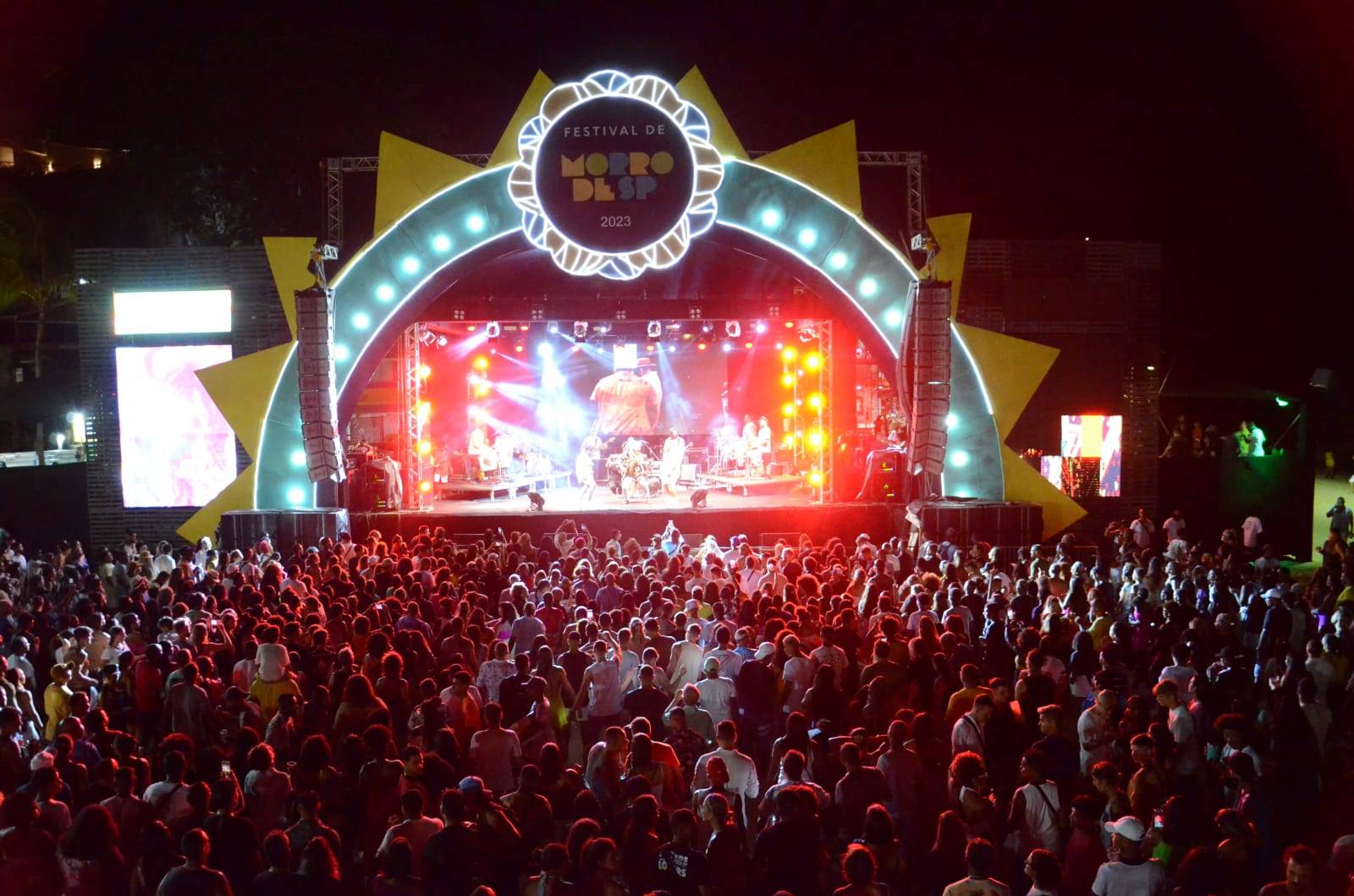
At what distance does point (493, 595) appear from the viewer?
12.1m

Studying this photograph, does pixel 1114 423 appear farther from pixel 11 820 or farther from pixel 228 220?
pixel 228 220

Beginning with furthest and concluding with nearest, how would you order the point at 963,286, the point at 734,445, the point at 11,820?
the point at 734,445 → the point at 963,286 → the point at 11,820

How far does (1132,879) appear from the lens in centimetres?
528

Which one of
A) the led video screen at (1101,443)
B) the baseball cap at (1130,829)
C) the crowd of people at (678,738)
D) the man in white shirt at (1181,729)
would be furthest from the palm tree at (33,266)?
the baseball cap at (1130,829)

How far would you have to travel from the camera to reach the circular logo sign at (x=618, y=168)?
18.3 m

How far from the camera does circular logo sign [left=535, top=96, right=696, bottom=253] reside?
18344 mm

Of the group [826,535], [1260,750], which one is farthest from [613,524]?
[1260,750]

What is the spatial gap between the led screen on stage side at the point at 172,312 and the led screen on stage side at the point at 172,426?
355mm

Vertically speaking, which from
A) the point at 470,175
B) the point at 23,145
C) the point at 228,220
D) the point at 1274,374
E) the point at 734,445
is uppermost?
the point at 23,145

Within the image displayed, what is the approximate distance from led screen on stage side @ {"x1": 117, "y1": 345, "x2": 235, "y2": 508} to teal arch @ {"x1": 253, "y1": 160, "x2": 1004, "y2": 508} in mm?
2751

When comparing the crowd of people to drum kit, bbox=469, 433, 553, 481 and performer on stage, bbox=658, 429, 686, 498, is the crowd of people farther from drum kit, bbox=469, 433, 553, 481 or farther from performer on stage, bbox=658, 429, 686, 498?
drum kit, bbox=469, 433, 553, 481

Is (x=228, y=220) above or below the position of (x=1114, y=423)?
above

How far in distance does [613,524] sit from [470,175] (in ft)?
21.6

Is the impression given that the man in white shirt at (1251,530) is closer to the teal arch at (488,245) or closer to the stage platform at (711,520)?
the teal arch at (488,245)
